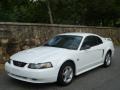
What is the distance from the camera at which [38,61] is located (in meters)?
5.86

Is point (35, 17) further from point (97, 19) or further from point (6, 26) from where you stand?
point (6, 26)

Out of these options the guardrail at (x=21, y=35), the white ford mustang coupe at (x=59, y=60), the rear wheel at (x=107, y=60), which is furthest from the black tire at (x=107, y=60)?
the guardrail at (x=21, y=35)

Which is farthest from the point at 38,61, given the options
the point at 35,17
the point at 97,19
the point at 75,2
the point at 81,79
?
the point at 35,17

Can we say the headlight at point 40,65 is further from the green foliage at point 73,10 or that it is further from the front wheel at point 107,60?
the green foliage at point 73,10

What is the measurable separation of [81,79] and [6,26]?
13.8 feet

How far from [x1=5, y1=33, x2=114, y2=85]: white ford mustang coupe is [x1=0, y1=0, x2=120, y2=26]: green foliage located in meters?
15.7

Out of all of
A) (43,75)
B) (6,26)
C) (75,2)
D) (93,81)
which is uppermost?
(75,2)

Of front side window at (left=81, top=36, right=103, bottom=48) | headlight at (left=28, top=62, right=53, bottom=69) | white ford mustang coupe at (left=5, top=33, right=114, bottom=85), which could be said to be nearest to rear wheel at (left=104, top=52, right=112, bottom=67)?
white ford mustang coupe at (left=5, top=33, right=114, bottom=85)

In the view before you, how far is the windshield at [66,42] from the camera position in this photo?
23.6 feet

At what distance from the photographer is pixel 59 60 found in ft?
19.9

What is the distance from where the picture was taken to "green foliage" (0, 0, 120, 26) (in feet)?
82.2

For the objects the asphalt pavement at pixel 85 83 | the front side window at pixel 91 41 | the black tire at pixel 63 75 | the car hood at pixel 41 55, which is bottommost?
the asphalt pavement at pixel 85 83

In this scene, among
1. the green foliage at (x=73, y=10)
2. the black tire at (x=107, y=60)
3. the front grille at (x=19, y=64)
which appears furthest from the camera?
the green foliage at (x=73, y=10)

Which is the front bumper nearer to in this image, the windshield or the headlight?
the headlight
